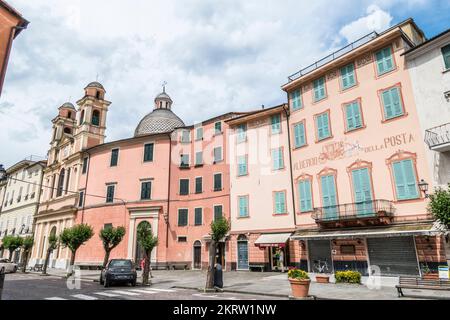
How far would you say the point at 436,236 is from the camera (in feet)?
55.5

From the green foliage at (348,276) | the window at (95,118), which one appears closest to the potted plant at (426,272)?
the green foliage at (348,276)

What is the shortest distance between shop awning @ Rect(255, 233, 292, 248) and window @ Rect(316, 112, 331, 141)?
7.77m

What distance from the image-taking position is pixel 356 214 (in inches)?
778

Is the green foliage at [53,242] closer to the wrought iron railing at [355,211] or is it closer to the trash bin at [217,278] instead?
the trash bin at [217,278]

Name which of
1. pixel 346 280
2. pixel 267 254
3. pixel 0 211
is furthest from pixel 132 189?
pixel 0 211

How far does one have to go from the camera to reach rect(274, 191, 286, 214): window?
2516 centimetres

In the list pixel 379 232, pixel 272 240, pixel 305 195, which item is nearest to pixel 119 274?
pixel 272 240

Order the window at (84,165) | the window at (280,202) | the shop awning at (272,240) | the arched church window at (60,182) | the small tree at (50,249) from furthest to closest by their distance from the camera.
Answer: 1. the arched church window at (60,182)
2. the window at (84,165)
3. the small tree at (50,249)
4. the window at (280,202)
5. the shop awning at (272,240)

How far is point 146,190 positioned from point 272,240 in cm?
1603

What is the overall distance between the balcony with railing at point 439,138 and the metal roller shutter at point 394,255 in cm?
524

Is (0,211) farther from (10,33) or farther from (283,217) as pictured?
(283,217)

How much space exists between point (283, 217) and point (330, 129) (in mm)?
7635

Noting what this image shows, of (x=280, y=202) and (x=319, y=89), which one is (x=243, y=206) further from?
(x=319, y=89)

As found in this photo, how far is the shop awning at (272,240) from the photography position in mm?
23570
